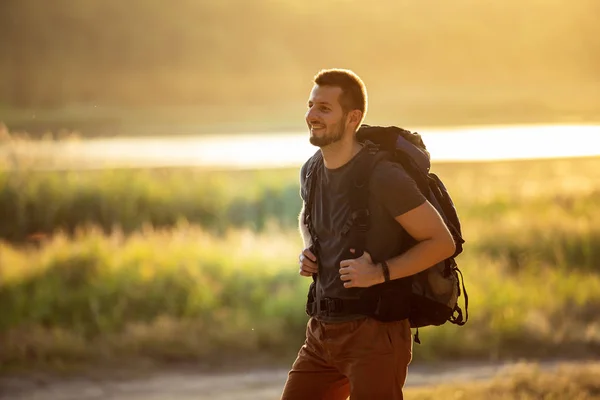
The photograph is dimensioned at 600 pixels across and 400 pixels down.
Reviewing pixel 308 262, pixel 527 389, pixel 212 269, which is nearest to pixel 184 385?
pixel 212 269

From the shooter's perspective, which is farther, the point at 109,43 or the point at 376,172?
→ the point at 109,43

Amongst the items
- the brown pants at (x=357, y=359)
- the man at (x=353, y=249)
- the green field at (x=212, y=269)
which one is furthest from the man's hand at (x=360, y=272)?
the green field at (x=212, y=269)

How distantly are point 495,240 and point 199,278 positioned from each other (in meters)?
2.31

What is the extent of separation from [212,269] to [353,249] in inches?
165

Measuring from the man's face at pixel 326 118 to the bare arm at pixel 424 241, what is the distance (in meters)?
0.26

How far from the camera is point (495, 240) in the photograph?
7.42 metres

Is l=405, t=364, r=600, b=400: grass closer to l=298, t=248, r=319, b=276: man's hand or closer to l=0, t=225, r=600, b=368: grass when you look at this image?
l=0, t=225, r=600, b=368: grass

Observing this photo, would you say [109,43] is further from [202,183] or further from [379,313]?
[379,313]

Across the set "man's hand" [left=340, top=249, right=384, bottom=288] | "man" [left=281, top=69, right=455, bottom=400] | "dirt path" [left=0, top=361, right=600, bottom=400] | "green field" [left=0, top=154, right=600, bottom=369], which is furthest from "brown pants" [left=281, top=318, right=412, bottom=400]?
"green field" [left=0, top=154, right=600, bottom=369]

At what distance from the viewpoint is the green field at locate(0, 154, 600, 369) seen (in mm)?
5922

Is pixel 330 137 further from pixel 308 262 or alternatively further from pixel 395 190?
pixel 308 262

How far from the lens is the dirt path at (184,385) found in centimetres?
513

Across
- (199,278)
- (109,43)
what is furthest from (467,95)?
(199,278)

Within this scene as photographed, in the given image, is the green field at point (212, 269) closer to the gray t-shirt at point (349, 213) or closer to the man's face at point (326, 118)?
the gray t-shirt at point (349, 213)
